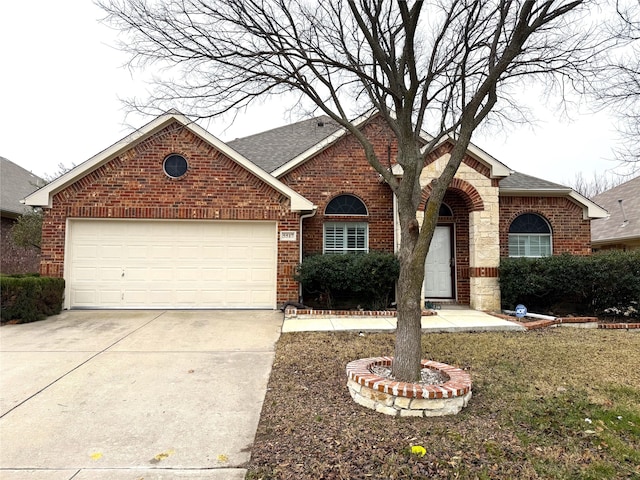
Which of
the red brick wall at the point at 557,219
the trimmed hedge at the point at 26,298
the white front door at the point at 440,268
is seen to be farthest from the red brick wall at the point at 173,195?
the red brick wall at the point at 557,219

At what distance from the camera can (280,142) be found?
14477 millimetres

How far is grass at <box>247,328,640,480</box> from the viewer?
3.00 m

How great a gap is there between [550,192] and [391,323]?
6.65 metres

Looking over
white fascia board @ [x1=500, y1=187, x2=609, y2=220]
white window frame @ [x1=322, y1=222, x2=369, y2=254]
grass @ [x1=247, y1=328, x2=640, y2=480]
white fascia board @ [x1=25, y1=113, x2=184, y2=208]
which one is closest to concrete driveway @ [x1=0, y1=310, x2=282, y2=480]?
grass @ [x1=247, y1=328, x2=640, y2=480]

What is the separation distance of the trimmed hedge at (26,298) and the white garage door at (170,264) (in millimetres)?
873

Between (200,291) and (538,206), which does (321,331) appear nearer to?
(200,291)

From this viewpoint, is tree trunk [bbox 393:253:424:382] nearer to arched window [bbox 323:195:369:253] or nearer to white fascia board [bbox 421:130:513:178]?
arched window [bbox 323:195:369:253]

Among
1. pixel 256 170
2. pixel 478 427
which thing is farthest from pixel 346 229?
pixel 478 427

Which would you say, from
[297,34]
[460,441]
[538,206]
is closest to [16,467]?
[460,441]

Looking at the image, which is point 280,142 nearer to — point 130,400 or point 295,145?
point 295,145

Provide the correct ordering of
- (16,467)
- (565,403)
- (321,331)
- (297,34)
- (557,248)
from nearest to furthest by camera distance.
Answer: (16,467)
(565,403)
(297,34)
(321,331)
(557,248)

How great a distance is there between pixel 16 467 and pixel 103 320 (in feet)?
19.7

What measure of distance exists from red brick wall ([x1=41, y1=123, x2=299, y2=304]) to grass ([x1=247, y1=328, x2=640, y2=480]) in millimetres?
4831

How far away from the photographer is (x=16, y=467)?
10.0 feet
